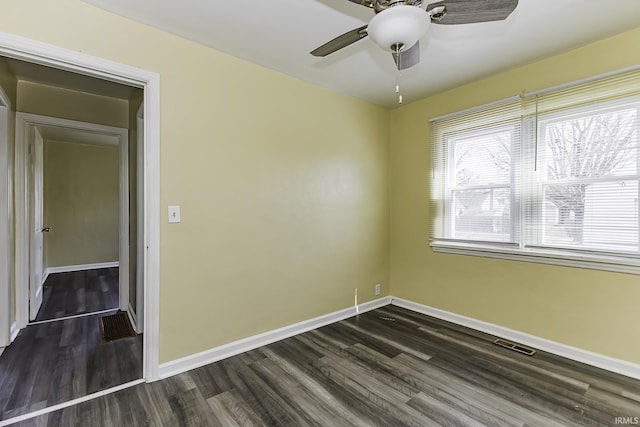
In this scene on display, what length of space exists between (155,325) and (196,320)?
0.29m

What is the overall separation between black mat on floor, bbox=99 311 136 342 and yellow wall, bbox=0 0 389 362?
1.08m

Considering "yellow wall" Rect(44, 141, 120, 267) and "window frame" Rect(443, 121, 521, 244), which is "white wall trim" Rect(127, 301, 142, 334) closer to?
"yellow wall" Rect(44, 141, 120, 267)

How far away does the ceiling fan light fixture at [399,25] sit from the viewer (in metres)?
1.32

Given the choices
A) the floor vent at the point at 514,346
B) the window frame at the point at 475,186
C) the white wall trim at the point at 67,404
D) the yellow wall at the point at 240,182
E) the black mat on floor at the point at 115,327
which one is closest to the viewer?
the white wall trim at the point at 67,404

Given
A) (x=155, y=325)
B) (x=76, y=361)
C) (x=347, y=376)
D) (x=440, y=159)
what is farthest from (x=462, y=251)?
(x=76, y=361)

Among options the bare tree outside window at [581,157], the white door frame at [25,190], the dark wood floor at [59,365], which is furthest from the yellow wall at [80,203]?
the bare tree outside window at [581,157]

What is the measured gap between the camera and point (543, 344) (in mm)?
2574

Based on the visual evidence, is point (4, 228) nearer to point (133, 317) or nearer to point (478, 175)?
point (133, 317)

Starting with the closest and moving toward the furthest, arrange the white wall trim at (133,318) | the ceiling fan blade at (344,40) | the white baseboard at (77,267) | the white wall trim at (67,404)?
the ceiling fan blade at (344,40) → the white wall trim at (67,404) → the white wall trim at (133,318) → the white baseboard at (77,267)

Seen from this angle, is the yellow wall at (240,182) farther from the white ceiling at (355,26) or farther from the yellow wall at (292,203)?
the white ceiling at (355,26)

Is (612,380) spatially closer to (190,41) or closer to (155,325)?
(155,325)

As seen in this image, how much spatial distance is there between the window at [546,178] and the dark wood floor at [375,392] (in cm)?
95

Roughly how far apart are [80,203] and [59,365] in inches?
184

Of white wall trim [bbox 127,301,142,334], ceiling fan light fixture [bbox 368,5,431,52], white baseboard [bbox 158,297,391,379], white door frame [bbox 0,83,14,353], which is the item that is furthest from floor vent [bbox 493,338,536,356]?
→ white door frame [bbox 0,83,14,353]
